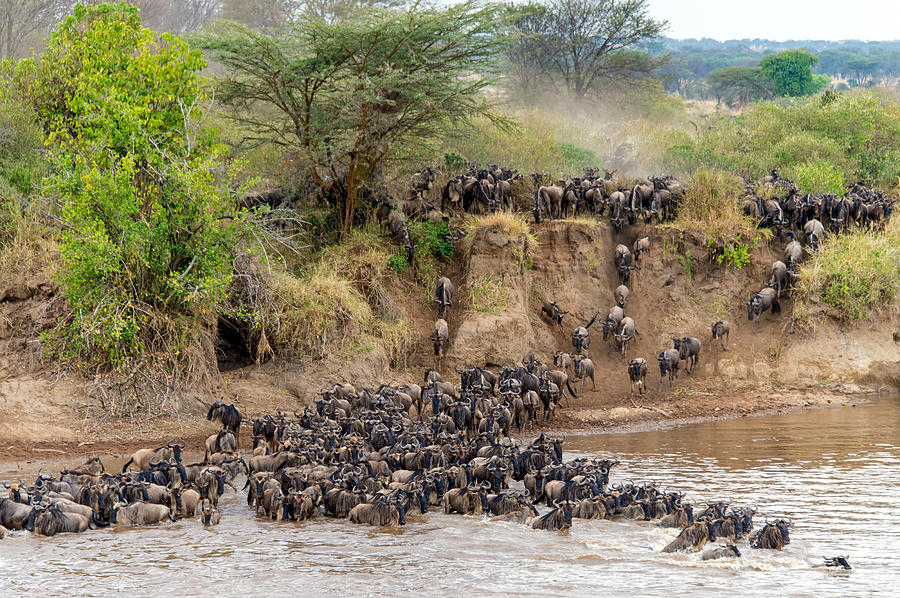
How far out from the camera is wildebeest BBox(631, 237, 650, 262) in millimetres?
22750

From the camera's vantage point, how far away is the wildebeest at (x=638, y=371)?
766 inches

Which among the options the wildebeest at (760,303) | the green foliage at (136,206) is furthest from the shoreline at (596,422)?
the wildebeest at (760,303)

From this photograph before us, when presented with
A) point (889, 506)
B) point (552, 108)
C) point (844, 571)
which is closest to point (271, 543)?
point (844, 571)

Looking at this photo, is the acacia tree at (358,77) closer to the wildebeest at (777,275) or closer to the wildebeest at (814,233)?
the wildebeest at (777,275)

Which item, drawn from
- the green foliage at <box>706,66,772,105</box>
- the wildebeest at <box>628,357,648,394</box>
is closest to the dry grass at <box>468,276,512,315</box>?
the wildebeest at <box>628,357,648,394</box>

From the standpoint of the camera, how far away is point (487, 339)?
20656mm

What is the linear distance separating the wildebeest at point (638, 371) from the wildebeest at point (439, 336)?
4.05m

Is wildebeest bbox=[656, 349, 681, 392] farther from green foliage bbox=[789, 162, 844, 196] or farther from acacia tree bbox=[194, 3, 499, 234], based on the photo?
green foliage bbox=[789, 162, 844, 196]

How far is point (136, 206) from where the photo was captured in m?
16.6

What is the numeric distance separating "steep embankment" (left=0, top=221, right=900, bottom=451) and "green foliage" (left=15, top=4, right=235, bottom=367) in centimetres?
124

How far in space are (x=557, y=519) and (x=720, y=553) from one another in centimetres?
197

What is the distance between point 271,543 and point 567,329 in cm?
1272

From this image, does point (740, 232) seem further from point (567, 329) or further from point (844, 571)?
point (844, 571)

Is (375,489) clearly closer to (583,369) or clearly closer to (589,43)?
(583,369)
